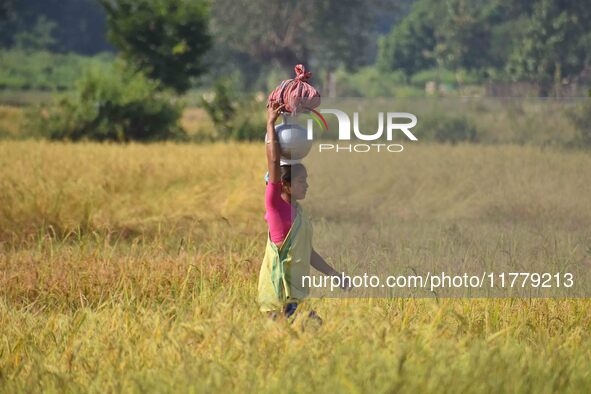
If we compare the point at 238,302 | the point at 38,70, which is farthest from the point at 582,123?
the point at 38,70

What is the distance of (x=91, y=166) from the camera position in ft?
51.3

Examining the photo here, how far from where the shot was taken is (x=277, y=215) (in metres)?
5.21

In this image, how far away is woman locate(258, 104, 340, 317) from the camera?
5.20 m

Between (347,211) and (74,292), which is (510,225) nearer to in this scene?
(347,211)

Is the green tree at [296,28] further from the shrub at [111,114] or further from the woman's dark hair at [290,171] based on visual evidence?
the woman's dark hair at [290,171]

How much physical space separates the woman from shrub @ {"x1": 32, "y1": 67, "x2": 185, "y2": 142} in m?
19.3

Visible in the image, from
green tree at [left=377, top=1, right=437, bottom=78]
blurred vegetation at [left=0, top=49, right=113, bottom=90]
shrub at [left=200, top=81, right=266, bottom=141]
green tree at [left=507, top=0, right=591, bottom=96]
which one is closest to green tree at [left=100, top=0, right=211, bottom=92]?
shrub at [left=200, top=81, right=266, bottom=141]

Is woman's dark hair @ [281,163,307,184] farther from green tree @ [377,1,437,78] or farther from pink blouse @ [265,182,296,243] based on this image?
green tree @ [377,1,437,78]

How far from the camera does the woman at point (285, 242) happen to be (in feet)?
17.0

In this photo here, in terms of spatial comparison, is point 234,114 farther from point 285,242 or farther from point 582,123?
point 285,242

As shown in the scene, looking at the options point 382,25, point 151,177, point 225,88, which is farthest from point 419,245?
point 382,25

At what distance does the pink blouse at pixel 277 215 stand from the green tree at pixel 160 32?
93.2 ft

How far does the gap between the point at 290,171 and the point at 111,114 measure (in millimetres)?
20775

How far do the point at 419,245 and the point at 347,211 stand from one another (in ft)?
15.7
